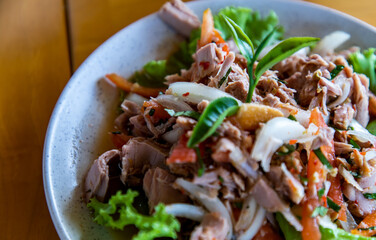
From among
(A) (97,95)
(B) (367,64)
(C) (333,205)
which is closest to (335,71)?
(B) (367,64)

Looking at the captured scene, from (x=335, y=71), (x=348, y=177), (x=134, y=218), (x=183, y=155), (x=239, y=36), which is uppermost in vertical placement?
(x=239, y=36)

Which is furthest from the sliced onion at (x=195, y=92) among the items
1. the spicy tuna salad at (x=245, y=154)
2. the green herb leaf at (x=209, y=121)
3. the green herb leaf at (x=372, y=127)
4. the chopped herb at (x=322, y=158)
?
the green herb leaf at (x=372, y=127)

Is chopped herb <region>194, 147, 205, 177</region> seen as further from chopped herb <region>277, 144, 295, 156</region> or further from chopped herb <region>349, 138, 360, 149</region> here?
chopped herb <region>349, 138, 360, 149</region>

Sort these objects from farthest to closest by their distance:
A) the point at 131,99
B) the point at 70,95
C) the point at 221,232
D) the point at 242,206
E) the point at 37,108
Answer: the point at 37,108 < the point at 131,99 < the point at 70,95 < the point at 242,206 < the point at 221,232

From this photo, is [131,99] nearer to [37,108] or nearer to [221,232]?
[37,108]

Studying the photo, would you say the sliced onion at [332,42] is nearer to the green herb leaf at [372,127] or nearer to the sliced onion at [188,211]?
the green herb leaf at [372,127]

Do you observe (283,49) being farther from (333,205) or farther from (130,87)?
(130,87)

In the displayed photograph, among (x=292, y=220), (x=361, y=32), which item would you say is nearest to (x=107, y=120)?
(x=292, y=220)
